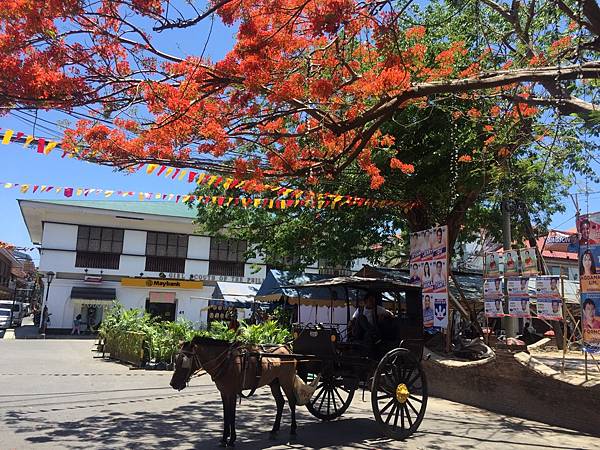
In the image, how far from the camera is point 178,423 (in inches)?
328

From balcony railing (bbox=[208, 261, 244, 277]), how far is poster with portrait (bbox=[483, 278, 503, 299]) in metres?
23.7

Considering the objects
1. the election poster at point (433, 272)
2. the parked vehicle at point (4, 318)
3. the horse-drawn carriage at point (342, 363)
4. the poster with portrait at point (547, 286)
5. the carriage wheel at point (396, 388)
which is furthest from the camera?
the parked vehicle at point (4, 318)

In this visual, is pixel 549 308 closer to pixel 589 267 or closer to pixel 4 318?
pixel 589 267

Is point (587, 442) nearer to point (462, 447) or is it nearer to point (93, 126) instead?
point (462, 447)

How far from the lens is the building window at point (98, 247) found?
103ft

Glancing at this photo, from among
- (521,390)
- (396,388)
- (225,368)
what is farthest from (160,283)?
(225,368)

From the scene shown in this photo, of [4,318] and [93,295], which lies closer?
[93,295]

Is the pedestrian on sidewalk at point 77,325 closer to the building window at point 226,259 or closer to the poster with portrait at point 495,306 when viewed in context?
the building window at point 226,259

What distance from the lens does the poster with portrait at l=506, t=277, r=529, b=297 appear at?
11758 mm

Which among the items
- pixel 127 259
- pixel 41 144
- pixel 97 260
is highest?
pixel 41 144

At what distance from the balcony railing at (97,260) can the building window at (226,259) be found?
19.8 feet

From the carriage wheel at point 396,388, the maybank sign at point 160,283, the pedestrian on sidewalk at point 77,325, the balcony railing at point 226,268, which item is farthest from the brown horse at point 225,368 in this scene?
the balcony railing at point 226,268

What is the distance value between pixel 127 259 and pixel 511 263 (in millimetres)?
25666

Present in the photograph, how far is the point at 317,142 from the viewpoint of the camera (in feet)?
37.7
